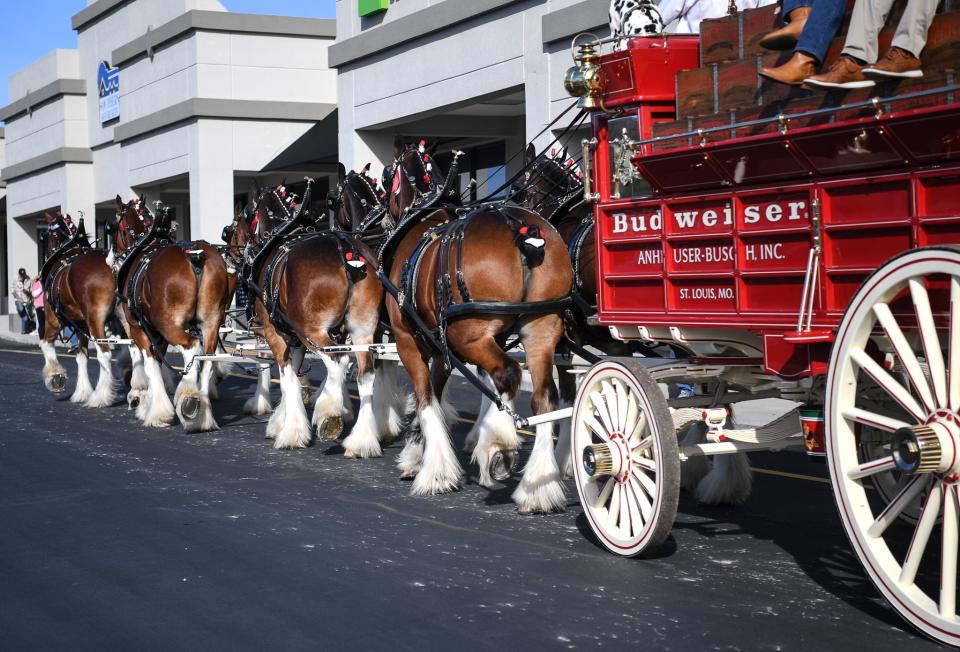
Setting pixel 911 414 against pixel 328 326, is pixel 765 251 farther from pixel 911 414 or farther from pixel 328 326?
pixel 328 326

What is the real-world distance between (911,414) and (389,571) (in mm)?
2726

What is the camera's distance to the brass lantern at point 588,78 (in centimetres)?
620

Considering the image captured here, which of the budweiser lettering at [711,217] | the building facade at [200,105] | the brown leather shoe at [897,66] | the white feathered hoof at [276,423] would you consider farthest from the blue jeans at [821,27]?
the building facade at [200,105]

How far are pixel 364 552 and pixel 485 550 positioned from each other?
671mm

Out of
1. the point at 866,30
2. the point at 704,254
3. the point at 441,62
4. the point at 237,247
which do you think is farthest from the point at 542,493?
the point at 441,62

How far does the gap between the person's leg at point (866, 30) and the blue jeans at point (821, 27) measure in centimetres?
21

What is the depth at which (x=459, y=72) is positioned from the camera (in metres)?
19.5

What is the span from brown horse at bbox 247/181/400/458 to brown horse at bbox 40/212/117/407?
3.71m

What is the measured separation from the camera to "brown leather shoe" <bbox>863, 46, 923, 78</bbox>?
14.5ft

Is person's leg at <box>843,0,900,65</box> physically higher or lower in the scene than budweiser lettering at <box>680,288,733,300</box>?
higher

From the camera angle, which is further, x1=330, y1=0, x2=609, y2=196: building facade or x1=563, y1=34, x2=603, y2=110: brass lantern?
x1=330, y1=0, x2=609, y2=196: building facade

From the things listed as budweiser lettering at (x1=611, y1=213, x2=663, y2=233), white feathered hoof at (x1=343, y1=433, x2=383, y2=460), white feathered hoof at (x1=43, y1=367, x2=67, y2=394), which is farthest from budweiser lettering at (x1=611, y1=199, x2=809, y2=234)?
white feathered hoof at (x1=43, y1=367, x2=67, y2=394)

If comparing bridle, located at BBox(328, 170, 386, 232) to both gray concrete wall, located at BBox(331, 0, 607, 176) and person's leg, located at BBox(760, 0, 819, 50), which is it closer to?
person's leg, located at BBox(760, 0, 819, 50)

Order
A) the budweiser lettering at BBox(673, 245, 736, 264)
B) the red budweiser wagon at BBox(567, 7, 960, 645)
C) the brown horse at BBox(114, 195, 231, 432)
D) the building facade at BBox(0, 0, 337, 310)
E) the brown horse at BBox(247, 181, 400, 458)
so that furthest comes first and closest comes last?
the building facade at BBox(0, 0, 337, 310) < the brown horse at BBox(114, 195, 231, 432) < the brown horse at BBox(247, 181, 400, 458) < the budweiser lettering at BBox(673, 245, 736, 264) < the red budweiser wagon at BBox(567, 7, 960, 645)
